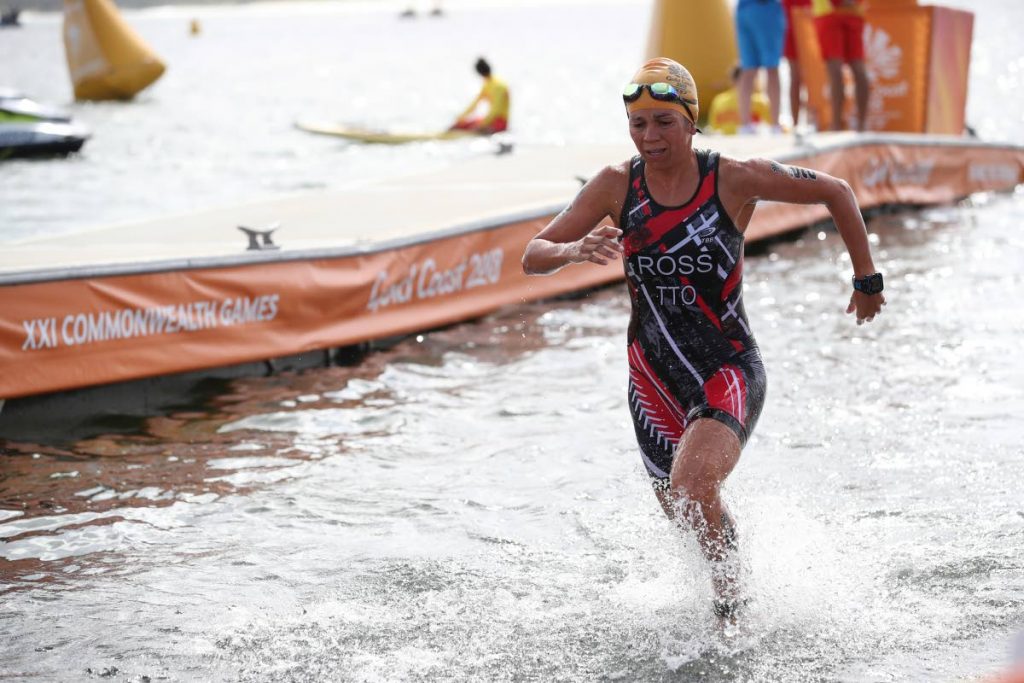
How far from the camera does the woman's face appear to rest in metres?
4.62

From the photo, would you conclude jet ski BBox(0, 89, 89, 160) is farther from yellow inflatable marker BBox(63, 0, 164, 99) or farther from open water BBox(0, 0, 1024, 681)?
open water BBox(0, 0, 1024, 681)

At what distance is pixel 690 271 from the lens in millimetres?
4789

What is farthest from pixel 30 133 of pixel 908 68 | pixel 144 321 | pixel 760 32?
pixel 144 321

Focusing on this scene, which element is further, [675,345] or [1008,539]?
[1008,539]

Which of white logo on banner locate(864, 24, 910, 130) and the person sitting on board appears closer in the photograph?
the person sitting on board

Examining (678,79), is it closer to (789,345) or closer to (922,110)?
(789,345)

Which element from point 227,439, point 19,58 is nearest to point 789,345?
point 227,439

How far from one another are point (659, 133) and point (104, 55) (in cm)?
2722

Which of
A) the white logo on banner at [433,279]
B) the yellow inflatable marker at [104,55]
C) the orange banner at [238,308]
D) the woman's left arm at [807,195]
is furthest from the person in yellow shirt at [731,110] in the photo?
the yellow inflatable marker at [104,55]

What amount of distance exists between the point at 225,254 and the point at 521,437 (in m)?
2.12

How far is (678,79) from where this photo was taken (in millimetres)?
4652

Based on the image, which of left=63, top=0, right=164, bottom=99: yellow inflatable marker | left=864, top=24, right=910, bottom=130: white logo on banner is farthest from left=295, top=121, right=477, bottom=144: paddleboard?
left=63, top=0, right=164, bottom=99: yellow inflatable marker

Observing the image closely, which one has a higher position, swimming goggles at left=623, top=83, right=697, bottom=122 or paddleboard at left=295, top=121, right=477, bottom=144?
swimming goggles at left=623, top=83, right=697, bottom=122

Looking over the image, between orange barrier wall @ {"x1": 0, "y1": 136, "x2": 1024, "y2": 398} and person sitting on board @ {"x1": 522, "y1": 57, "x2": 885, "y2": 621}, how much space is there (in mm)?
3374
